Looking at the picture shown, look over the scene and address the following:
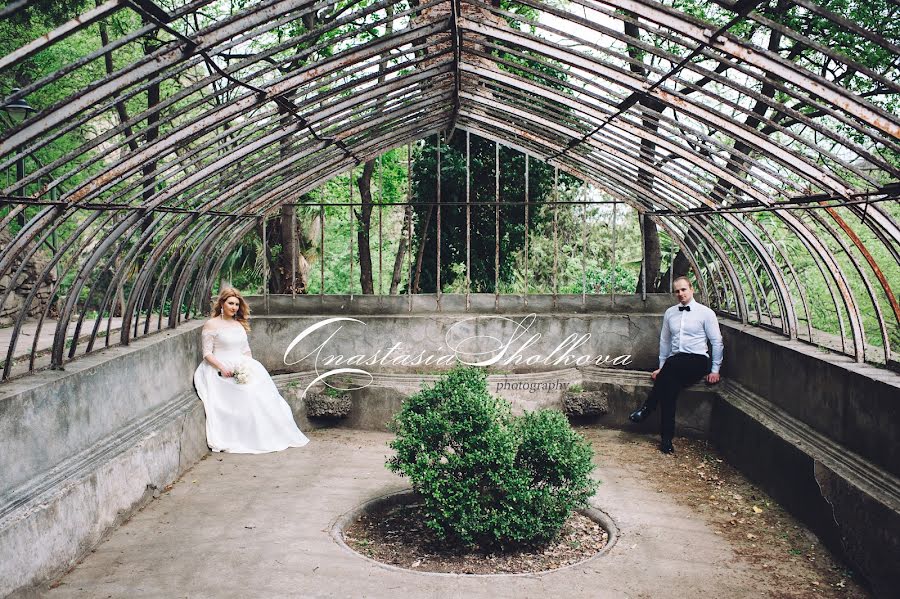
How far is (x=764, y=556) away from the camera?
621cm

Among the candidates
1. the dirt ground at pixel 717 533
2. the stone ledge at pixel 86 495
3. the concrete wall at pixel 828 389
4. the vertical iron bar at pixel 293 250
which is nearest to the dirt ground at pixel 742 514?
the dirt ground at pixel 717 533

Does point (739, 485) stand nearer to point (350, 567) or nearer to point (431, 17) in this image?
point (350, 567)

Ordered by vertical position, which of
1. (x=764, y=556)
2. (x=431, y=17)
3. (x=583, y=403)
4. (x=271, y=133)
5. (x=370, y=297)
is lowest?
(x=764, y=556)

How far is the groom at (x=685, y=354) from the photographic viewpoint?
30.8ft

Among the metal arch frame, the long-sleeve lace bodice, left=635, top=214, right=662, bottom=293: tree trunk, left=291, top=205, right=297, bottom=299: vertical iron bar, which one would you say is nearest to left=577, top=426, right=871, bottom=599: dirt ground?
the metal arch frame

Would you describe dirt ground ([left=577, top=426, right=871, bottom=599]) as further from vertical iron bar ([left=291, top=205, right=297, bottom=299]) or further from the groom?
vertical iron bar ([left=291, top=205, right=297, bottom=299])

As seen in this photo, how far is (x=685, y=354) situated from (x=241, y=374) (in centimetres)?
541

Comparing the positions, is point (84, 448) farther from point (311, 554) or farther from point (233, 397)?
point (233, 397)

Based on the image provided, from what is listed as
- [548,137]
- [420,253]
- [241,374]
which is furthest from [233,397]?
[548,137]

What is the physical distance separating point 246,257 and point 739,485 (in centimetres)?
1167

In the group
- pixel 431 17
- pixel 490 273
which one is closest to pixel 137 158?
pixel 431 17

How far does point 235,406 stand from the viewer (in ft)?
29.6

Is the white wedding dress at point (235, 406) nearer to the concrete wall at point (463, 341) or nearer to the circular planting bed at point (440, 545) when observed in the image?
the concrete wall at point (463, 341)

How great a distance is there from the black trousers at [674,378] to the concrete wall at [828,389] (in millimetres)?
529
